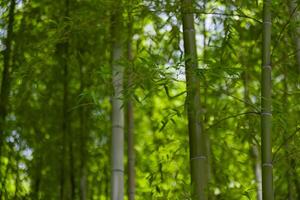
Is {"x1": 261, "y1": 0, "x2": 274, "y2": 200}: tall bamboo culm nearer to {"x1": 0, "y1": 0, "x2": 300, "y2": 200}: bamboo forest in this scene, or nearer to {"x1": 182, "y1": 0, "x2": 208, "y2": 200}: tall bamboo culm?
{"x1": 0, "y1": 0, "x2": 300, "y2": 200}: bamboo forest

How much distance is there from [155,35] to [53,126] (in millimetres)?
1360

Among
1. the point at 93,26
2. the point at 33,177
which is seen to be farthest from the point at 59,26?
the point at 33,177

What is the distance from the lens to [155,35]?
3787 mm

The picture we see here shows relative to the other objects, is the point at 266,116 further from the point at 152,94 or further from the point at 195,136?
the point at 152,94

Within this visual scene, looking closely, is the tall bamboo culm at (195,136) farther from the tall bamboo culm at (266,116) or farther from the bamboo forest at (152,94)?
the tall bamboo culm at (266,116)

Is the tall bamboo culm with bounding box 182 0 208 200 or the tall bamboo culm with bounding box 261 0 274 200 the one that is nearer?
the tall bamboo culm with bounding box 261 0 274 200

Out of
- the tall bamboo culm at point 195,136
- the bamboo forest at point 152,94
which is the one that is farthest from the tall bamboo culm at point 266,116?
the tall bamboo culm at point 195,136

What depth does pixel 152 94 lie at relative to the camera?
268 cm

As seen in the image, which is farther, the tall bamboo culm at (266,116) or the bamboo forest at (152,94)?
the bamboo forest at (152,94)

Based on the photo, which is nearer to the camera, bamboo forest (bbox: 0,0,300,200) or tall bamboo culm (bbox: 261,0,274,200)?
tall bamboo culm (bbox: 261,0,274,200)

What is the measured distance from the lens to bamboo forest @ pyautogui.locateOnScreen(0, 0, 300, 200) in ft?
8.68

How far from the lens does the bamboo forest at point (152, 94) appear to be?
2.65 metres

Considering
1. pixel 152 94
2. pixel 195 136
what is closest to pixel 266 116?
pixel 195 136

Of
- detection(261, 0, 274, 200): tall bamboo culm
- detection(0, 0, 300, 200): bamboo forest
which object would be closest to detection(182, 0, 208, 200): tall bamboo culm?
detection(0, 0, 300, 200): bamboo forest
